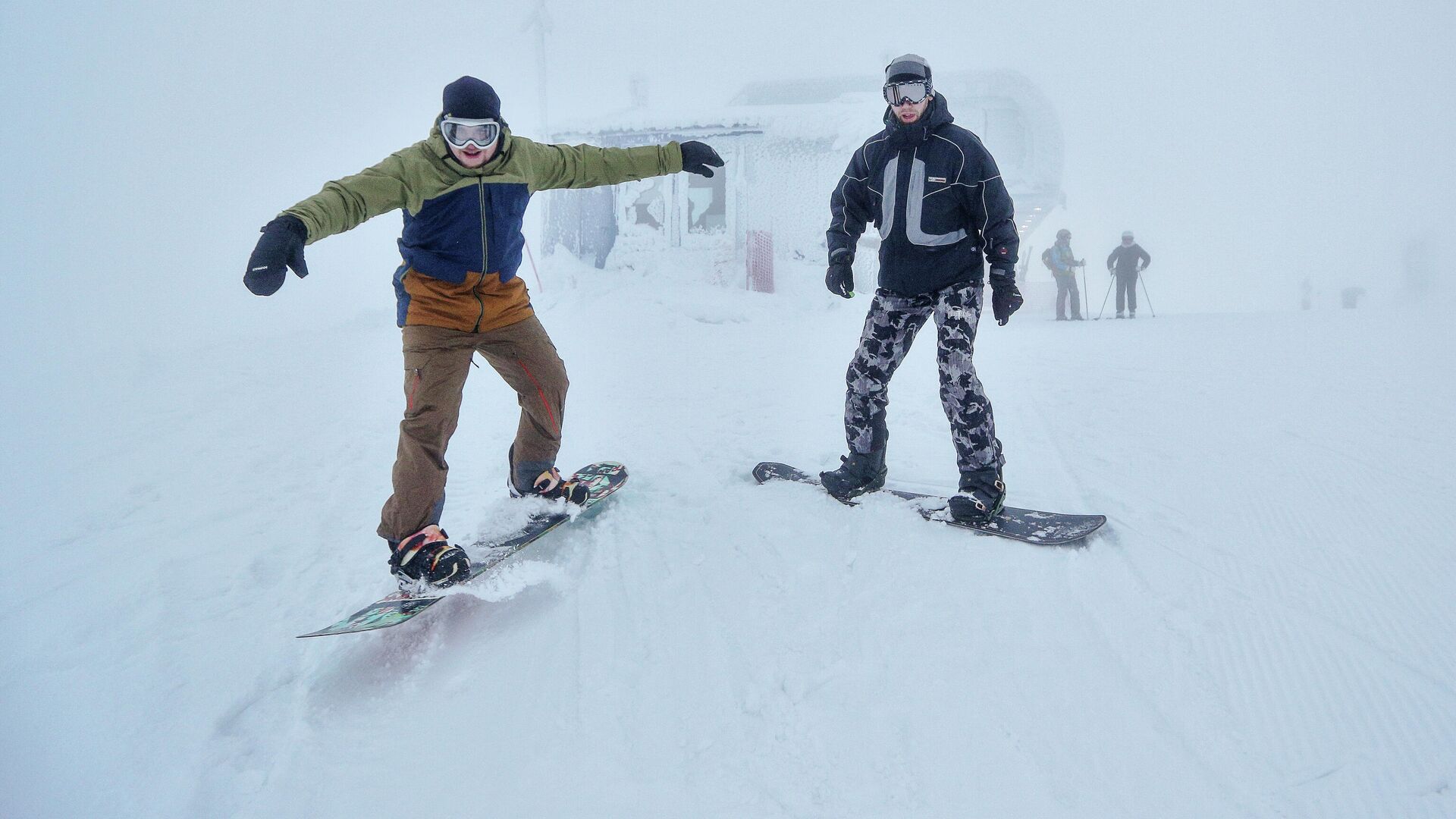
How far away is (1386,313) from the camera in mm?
10227

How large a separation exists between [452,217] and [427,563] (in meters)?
1.27

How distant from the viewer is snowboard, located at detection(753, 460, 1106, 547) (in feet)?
8.38

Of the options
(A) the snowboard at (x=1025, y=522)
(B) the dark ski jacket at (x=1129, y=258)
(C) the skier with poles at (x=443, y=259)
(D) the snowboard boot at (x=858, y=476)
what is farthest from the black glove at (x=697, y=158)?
(B) the dark ski jacket at (x=1129, y=258)

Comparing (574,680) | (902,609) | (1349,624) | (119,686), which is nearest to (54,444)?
(119,686)

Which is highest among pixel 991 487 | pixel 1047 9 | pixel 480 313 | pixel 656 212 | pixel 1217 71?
pixel 1047 9

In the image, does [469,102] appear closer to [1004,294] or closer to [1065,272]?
[1004,294]

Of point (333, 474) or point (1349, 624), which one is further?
point (333, 474)

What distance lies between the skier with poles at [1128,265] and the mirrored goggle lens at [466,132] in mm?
11515

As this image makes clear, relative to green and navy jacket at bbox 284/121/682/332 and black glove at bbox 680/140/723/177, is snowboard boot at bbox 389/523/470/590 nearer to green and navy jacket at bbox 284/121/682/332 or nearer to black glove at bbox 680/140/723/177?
green and navy jacket at bbox 284/121/682/332

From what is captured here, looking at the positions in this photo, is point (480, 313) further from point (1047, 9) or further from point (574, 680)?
point (1047, 9)

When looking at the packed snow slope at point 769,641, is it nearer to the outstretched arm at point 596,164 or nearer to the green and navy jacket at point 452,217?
the green and navy jacket at point 452,217

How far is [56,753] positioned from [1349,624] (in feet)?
11.9

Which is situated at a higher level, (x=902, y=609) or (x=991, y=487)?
(x=991, y=487)

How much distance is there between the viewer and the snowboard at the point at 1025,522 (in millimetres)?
2555
